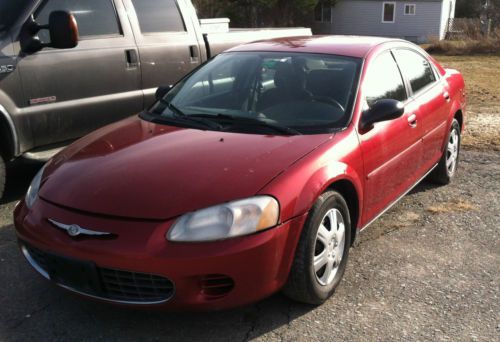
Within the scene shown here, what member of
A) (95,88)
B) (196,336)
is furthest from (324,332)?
(95,88)

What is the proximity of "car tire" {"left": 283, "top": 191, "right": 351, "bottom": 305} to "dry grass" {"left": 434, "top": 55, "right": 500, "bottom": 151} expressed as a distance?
4420 mm

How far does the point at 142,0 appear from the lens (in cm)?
576

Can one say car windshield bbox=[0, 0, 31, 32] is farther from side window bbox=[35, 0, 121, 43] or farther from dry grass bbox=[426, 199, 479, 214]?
dry grass bbox=[426, 199, 479, 214]

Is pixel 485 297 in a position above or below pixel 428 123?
below

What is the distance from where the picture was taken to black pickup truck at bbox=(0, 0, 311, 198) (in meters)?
4.55

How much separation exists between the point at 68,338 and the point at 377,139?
231 centimetres

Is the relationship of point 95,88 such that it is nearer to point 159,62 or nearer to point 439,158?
point 159,62

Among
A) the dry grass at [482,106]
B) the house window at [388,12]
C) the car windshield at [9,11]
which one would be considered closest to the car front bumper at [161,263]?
the car windshield at [9,11]

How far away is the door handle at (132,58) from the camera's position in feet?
17.6

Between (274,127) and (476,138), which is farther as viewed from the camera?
(476,138)

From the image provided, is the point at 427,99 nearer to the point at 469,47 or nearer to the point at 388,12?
the point at 469,47

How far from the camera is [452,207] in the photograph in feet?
16.1

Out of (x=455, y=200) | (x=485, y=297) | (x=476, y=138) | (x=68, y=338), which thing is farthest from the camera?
(x=476, y=138)

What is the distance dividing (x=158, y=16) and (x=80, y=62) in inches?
48.7
